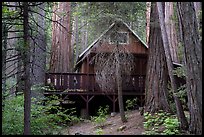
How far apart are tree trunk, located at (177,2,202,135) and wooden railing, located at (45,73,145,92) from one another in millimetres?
9990

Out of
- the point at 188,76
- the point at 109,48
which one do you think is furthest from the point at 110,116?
the point at 188,76

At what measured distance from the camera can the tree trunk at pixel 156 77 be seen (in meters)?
10.6

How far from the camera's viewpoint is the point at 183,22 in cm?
543

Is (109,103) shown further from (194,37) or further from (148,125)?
(194,37)

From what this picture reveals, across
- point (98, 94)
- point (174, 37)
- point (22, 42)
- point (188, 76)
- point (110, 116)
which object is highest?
point (174, 37)

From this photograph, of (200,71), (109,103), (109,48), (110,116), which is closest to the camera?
(200,71)

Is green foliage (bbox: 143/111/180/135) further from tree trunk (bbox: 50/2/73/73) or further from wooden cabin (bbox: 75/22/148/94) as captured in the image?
tree trunk (bbox: 50/2/73/73)

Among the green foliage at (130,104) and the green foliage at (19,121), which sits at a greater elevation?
the green foliage at (19,121)

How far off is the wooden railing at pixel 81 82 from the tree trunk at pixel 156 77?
4.60 m

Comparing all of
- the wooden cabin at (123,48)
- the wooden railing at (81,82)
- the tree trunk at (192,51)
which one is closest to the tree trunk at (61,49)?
the wooden cabin at (123,48)

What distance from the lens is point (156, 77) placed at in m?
10.7

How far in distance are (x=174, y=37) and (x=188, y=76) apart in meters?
13.3

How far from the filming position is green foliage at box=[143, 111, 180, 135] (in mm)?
8477

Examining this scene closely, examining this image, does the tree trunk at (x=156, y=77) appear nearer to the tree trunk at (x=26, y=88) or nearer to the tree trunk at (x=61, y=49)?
the tree trunk at (x=26, y=88)
